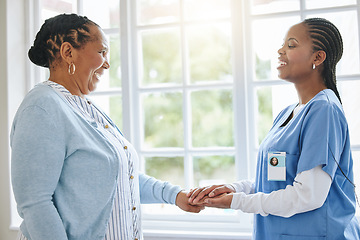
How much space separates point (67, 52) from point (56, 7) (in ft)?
5.37

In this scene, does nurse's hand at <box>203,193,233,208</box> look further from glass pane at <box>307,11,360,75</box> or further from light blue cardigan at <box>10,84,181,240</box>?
glass pane at <box>307,11,360,75</box>

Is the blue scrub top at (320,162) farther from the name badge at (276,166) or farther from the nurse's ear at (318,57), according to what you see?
the nurse's ear at (318,57)

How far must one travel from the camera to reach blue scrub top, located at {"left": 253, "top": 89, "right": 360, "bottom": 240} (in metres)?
1.47

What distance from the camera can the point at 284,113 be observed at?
185cm

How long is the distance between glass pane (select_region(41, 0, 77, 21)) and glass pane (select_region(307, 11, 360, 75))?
1819 millimetres

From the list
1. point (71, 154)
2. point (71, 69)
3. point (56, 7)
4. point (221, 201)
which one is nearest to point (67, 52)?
point (71, 69)

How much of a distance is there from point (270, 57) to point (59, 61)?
151cm

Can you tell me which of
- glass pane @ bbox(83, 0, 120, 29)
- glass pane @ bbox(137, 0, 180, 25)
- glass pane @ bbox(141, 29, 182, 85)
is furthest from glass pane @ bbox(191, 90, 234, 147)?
glass pane @ bbox(83, 0, 120, 29)

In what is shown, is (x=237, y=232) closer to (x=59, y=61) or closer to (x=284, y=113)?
(x=284, y=113)

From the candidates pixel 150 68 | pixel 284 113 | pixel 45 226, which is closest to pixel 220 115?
pixel 150 68

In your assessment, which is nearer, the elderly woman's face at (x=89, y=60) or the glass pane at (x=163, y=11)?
the elderly woman's face at (x=89, y=60)

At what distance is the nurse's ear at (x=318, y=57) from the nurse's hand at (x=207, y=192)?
67cm

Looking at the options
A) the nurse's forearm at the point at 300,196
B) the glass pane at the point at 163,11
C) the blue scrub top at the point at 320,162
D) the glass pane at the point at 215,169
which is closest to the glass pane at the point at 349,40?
the blue scrub top at the point at 320,162

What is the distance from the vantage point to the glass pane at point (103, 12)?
2.90 meters
